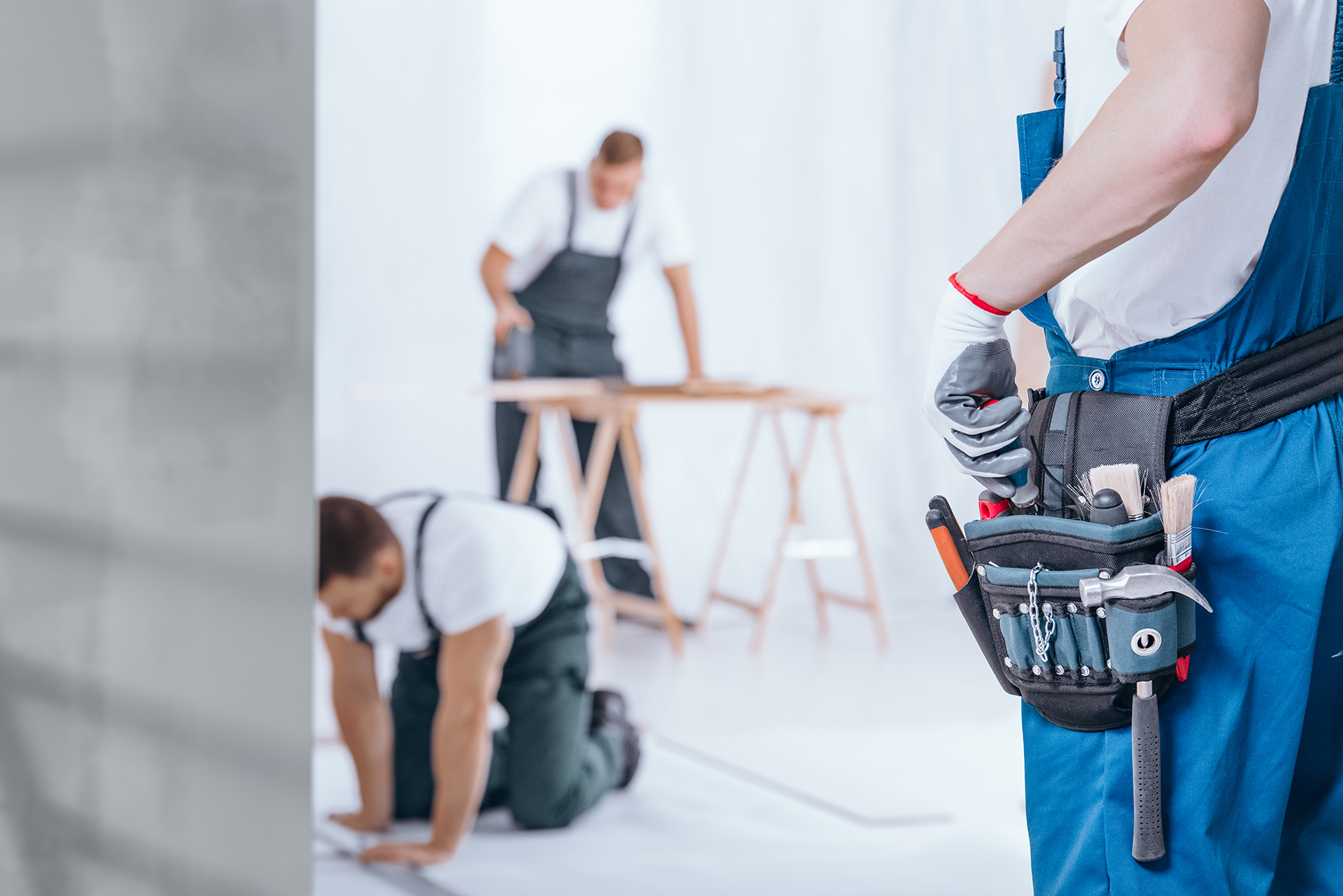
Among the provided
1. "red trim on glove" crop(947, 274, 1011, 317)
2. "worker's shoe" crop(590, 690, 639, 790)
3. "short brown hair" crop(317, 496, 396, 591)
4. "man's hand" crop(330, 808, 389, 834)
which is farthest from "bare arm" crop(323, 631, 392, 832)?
"red trim on glove" crop(947, 274, 1011, 317)

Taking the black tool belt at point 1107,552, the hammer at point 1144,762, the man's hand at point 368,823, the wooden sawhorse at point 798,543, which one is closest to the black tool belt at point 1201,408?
the black tool belt at point 1107,552

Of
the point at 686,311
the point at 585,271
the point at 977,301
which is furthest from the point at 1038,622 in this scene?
the point at 585,271

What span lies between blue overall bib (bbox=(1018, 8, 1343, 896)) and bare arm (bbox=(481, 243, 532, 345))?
10.6ft

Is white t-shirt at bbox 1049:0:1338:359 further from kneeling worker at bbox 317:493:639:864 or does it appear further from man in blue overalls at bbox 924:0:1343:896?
kneeling worker at bbox 317:493:639:864

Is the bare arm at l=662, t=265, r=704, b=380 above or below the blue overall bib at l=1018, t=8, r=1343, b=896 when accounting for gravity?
above

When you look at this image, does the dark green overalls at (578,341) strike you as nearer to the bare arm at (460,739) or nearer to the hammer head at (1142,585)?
the bare arm at (460,739)

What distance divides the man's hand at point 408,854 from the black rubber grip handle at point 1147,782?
157 cm

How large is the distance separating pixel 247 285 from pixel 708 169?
4.17 m

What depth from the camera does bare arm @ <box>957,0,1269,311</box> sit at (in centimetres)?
79

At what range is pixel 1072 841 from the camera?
99cm

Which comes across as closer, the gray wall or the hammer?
the hammer

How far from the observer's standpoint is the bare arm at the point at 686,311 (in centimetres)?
422

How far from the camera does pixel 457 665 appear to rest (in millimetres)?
2248

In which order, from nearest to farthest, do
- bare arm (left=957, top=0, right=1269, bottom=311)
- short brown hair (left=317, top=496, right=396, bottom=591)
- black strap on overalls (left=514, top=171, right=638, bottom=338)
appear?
1. bare arm (left=957, top=0, right=1269, bottom=311)
2. short brown hair (left=317, top=496, right=396, bottom=591)
3. black strap on overalls (left=514, top=171, right=638, bottom=338)
